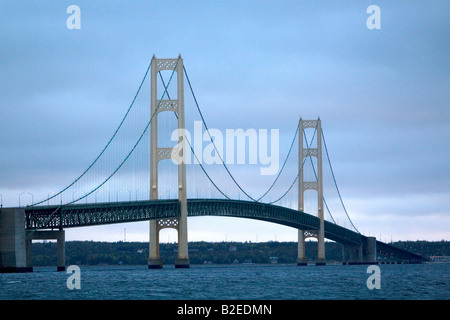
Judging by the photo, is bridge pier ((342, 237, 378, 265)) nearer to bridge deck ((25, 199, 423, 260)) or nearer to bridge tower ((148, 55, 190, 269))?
bridge deck ((25, 199, 423, 260))

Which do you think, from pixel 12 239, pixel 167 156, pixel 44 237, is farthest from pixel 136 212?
pixel 12 239

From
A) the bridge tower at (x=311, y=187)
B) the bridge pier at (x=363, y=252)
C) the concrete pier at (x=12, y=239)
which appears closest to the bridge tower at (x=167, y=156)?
the concrete pier at (x=12, y=239)

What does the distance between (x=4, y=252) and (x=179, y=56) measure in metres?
28.3

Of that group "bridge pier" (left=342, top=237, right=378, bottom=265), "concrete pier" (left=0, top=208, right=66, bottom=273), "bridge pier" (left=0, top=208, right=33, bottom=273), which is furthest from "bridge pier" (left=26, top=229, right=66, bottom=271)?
"bridge pier" (left=342, top=237, right=378, bottom=265)

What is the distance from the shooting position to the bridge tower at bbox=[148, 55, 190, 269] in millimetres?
96375

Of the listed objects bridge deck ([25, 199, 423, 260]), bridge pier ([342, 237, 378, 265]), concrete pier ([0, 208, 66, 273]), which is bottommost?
bridge pier ([342, 237, 378, 265])

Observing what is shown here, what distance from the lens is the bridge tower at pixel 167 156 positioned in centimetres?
9638

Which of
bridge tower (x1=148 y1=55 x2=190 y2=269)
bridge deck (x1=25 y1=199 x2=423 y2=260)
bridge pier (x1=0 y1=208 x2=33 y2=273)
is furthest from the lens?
bridge tower (x1=148 y1=55 x2=190 y2=269)

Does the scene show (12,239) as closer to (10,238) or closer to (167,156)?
(10,238)

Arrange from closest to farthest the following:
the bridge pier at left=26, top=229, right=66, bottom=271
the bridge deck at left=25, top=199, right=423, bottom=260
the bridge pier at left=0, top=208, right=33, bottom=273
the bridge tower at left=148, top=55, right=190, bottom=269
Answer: the bridge pier at left=0, top=208, right=33, bottom=273, the bridge pier at left=26, top=229, right=66, bottom=271, the bridge deck at left=25, top=199, right=423, bottom=260, the bridge tower at left=148, top=55, right=190, bottom=269

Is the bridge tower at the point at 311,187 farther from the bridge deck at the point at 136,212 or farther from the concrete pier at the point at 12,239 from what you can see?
the concrete pier at the point at 12,239

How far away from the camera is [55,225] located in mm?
88562

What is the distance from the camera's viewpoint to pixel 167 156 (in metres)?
96.3
